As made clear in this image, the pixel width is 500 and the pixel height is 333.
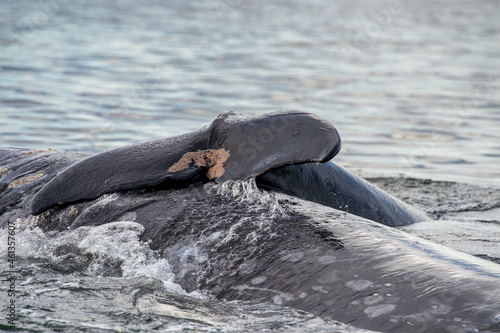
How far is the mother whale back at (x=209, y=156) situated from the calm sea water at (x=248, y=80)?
209 inches

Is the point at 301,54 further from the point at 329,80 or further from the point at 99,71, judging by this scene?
the point at 99,71

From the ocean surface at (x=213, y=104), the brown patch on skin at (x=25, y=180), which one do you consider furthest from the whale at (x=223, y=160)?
the brown patch on skin at (x=25, y=180)

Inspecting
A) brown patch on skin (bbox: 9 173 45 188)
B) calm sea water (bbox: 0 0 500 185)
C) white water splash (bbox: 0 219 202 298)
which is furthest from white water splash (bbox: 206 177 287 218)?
calm sea water (bbox: 0 0 500 185)

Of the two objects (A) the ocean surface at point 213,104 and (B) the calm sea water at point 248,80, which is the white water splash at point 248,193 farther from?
(B) the calm sea water at point 248,80

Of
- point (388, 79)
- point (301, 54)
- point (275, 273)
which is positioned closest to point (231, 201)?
point (275, 273)

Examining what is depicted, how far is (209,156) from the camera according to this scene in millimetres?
4527

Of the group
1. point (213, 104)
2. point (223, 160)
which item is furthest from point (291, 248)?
point (213, 104)

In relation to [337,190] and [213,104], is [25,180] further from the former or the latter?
[213,104]

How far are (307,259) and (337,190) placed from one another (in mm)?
1481

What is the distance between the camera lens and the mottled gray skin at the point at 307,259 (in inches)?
134

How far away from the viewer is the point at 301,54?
70.2ft

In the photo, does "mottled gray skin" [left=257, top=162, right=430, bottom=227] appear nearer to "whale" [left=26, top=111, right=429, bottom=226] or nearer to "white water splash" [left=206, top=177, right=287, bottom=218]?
"whale" [left=26, top=111, right=429, bottom=226]

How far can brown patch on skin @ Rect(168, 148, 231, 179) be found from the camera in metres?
4.48

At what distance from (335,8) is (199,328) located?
3876 centimetres
